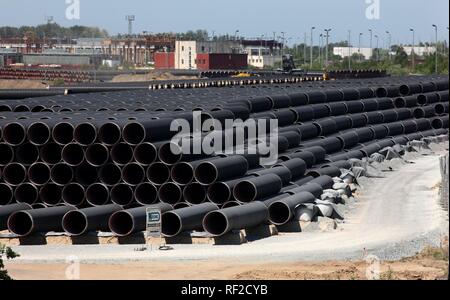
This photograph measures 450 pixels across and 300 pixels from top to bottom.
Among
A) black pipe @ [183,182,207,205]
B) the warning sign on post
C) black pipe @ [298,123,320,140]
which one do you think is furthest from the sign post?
black pipe @ [298,123,320,140]

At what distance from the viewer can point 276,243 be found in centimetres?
3406

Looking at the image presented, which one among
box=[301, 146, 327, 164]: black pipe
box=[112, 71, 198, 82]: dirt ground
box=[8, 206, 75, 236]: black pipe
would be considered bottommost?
box=[8, 206, 75, 236]: black pipe

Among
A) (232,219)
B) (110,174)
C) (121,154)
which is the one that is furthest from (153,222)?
(110,174)

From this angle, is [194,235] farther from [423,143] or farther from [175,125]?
[423,143]

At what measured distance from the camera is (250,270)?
96.5 ft

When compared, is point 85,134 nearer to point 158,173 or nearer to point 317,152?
point 158,173

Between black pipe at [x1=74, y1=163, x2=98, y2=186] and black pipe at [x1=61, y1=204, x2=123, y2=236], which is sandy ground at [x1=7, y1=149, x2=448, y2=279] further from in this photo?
black pipe at [x1=74, y1=163, x2=98, y2=186]

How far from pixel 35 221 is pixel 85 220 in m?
1.59

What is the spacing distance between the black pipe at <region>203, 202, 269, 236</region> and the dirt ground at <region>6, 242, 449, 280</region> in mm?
3181

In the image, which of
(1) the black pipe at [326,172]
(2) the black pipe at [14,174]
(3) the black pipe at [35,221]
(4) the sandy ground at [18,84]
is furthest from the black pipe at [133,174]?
(4) the sandy ground at [18,84]

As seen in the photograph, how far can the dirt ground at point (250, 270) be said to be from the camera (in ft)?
92.3

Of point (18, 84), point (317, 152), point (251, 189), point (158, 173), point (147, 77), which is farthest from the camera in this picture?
point (147, 77)

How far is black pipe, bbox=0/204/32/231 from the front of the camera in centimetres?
3650
